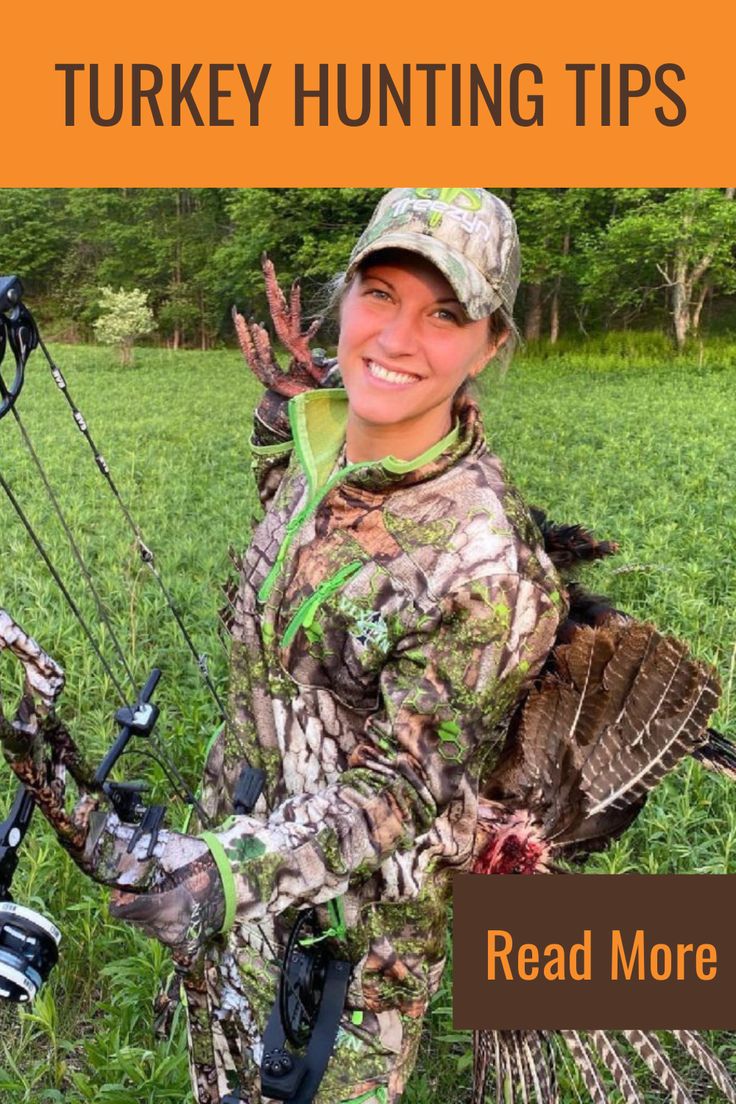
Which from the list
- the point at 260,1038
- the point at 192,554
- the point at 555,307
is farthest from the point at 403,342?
the point at 555,307

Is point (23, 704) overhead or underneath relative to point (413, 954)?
overhead

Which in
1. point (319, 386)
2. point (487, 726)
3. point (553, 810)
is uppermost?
point (319, 386)

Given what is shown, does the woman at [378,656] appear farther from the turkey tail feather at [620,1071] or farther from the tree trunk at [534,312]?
the tree trunk at [534,312]

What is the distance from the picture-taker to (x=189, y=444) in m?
5.85

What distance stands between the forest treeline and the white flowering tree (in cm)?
9

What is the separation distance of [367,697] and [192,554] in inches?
114

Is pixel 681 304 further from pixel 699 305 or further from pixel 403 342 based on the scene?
pixel 403 342

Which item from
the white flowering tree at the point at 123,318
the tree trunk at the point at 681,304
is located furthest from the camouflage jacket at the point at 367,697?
the tree trunk at the point at 681,304

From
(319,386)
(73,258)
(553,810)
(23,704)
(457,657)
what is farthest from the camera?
(73,258)

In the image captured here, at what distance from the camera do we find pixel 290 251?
22.8 feet

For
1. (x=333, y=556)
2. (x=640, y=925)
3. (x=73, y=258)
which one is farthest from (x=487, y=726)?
(x=73, y=258)

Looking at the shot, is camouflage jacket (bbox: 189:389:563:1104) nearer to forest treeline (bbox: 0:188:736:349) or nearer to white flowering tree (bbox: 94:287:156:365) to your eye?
forest treeline (bbox: 0:188:736:349)

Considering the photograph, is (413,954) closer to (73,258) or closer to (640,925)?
(640,925)

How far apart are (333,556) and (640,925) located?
1.00 metres
